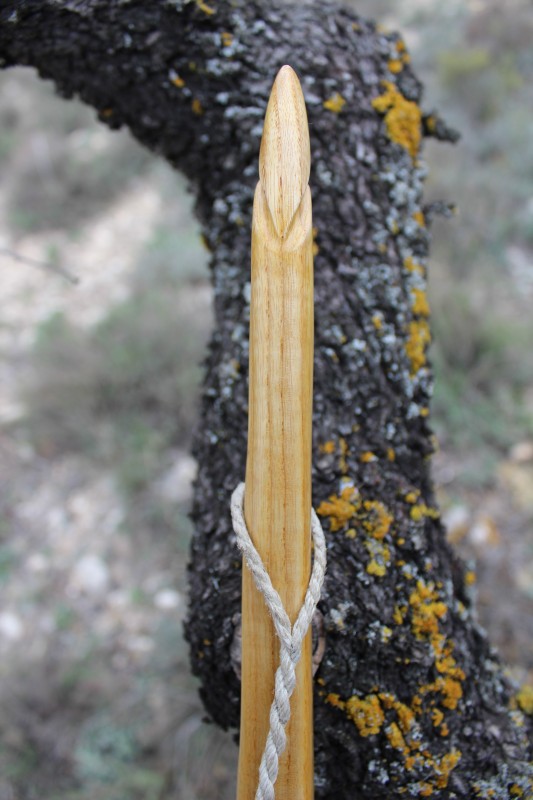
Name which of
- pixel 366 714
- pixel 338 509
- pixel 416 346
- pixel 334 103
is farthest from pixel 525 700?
pixel 334 103

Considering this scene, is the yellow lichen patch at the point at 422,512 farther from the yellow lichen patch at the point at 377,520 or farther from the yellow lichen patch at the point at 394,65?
the yellow lichen patch at the point at 394,65

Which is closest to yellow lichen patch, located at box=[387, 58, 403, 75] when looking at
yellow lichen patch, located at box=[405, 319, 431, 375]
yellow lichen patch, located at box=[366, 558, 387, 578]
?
yellow lichen patch, located at box=[405, 319, 431, 375]

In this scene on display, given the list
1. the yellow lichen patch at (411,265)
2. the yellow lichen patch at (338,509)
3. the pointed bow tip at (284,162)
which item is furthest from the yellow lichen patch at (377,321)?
the pointed bow tip at (284,162)

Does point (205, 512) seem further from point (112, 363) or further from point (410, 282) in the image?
point (112, 363)

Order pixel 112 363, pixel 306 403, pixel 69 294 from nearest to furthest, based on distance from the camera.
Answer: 1. pixel 306 403
2. pixel 112 363
3. pixel 69 294

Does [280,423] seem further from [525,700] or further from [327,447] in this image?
[525,700]

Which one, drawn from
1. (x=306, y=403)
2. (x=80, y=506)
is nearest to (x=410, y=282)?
(x=306, y=403)
